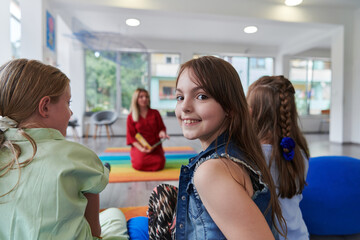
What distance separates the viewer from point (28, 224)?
0.72 metres

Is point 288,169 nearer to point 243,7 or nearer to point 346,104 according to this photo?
point 243,7

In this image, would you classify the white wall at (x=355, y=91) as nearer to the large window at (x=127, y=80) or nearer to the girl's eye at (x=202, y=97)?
the large window at (x=127, y=80)

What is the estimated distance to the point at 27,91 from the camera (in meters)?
0.81

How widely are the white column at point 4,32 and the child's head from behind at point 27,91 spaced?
Answer: 351cm

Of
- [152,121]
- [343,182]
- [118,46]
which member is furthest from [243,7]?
[343,182]

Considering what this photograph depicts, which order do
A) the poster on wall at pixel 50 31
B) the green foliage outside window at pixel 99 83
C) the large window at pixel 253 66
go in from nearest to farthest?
the poster on wall at pixel 50 31
the green foliage outside window at pixel 99 83
the large window at pixel 253 66

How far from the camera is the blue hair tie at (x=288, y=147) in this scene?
1.09 m

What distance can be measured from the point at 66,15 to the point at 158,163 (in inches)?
153

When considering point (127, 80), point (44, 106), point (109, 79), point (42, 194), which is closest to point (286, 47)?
point (127, 80)

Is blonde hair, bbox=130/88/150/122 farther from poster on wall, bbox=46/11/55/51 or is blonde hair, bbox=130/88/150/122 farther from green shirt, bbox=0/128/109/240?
green shirt, bbox=0/128/109/240

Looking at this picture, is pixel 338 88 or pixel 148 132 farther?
pixel 338 88

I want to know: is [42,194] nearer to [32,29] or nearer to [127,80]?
[32,29]

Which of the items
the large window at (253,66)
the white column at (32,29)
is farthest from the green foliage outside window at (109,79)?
the white column at (32,29)

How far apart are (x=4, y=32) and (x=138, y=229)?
3.77m
